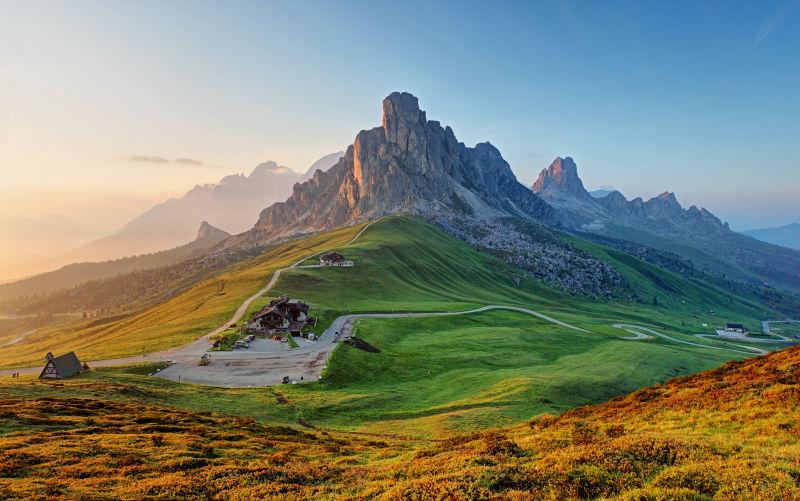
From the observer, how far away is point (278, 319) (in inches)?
3738

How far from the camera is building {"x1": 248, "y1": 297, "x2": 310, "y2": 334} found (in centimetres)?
9419

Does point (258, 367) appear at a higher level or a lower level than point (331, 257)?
lower

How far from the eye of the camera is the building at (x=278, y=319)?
309 ft

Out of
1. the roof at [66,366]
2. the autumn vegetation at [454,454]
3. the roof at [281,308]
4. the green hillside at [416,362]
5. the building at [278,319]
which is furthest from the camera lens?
the roof at [281,308]

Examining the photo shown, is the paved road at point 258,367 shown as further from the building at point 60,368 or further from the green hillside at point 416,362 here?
the building at point 60,368

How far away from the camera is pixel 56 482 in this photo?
966 inches

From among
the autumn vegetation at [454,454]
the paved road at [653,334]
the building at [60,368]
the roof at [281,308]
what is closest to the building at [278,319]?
the roof at [281,308]

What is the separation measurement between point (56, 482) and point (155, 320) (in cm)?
12720

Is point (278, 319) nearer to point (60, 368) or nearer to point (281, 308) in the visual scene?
point (281, 308)

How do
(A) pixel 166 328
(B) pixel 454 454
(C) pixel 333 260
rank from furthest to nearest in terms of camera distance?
(C) pixel 333 260 → (A) pixel 166 328 → (B) pixel 454 454

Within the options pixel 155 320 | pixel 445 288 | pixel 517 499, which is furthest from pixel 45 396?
pixel 445 288

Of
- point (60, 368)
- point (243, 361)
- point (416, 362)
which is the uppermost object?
point (60, 368)

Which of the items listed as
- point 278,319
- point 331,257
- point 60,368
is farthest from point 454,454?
point 331,257

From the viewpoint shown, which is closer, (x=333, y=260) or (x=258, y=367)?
(x=258, y=367)
